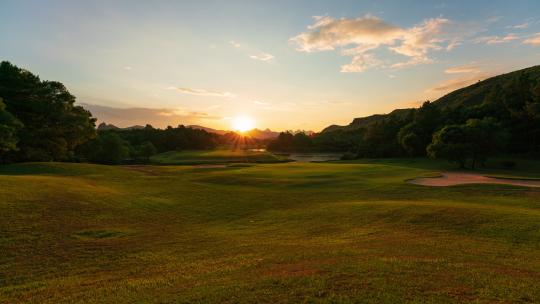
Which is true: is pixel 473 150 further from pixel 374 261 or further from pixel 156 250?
pixel 156 250

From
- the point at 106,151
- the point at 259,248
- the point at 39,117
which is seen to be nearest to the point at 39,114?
the point at 39,117

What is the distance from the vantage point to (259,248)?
13.5m

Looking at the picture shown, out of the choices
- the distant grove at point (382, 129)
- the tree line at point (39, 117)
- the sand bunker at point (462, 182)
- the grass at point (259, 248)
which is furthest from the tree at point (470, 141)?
the tree line at point (39, 117)

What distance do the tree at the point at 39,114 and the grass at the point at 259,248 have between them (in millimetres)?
26611

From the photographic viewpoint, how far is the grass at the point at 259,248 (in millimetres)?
8492

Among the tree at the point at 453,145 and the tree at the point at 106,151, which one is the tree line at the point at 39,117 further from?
the tree at the point at 453,145

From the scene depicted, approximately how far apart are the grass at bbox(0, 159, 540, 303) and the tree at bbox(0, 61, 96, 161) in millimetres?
26611

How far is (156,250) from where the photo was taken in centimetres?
1353

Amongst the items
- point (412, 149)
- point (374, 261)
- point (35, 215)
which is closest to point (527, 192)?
point (374, 261)

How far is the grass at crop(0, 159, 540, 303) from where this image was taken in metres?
8.49

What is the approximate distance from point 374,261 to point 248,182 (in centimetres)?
2939

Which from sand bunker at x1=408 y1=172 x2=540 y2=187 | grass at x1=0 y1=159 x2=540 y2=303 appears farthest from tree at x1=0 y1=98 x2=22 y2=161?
sand bunker at x1=408 y1=172 x2=540 y2=187

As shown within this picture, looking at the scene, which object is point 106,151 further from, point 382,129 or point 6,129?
point 382,129

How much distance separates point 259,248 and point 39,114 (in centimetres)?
4848
